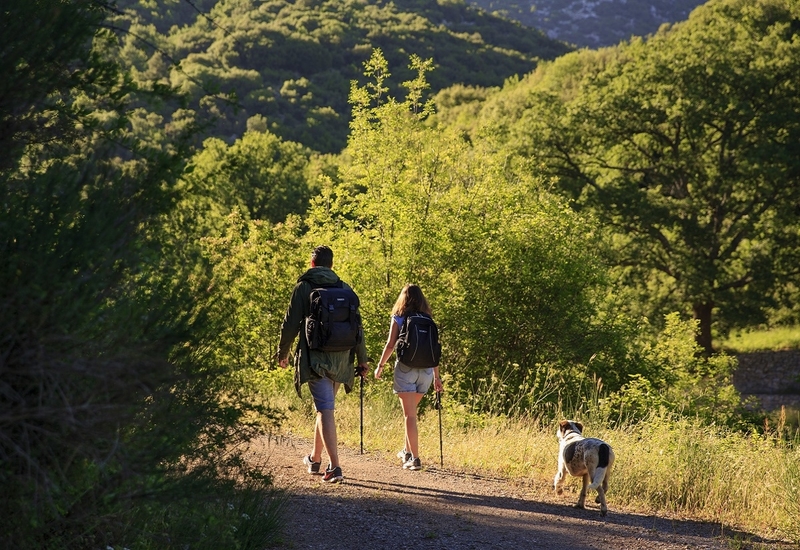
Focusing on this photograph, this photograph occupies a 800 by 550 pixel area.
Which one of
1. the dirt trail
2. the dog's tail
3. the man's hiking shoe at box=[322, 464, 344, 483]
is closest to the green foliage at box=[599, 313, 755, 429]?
the dirt trail

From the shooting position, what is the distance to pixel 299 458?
364 inches

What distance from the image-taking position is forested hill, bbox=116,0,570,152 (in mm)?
83500

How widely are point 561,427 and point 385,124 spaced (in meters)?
8.92

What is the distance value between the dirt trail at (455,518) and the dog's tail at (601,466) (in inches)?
11.1

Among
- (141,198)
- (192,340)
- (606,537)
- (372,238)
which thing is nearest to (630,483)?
(606,537)

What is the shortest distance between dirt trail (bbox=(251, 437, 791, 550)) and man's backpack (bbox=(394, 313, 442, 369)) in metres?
1.10

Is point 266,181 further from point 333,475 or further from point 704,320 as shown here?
point 333,475

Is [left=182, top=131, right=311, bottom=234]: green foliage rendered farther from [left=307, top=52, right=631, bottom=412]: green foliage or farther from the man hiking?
the man hiking

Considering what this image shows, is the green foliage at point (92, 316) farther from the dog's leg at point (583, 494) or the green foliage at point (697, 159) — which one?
the green foliage at point (697, 159)

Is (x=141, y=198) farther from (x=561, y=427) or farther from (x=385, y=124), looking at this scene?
(x=385, y=124)

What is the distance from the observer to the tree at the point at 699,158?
101ft

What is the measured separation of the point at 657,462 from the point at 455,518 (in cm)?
265

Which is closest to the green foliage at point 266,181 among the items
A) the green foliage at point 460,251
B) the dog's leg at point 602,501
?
the green foliage at point 460,251

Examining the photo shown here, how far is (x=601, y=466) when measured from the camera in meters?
7.81
